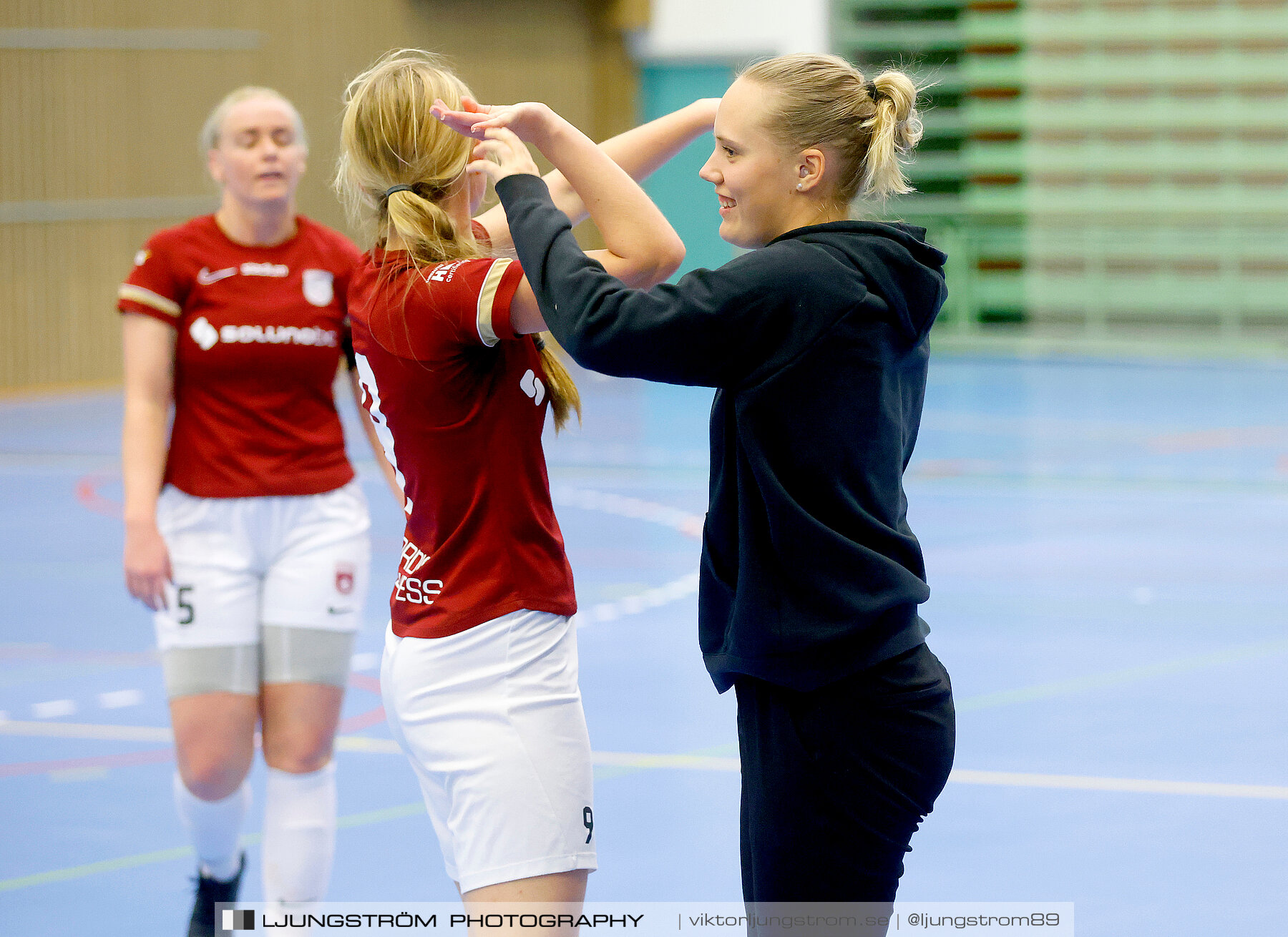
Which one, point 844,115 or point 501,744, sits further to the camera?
point 501,744

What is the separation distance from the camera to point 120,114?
14.5 m

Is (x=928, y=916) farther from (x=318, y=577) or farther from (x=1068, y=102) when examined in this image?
(x=1068, y=102)

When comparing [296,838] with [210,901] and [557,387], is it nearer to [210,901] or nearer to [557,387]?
[210,901]

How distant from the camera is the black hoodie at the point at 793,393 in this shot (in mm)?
1936

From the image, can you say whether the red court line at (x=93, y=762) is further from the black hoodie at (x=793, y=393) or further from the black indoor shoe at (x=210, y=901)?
the black hoodie at (x=793, y=393)

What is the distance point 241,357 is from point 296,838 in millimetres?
922

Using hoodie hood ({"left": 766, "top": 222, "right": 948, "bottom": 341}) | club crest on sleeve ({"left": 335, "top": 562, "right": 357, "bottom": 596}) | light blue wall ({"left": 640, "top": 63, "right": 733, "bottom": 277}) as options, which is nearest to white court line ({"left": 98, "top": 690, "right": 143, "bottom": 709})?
club crest on sleeve ({"left": 335, "top": 562, "right": 357, "bottom": 596})

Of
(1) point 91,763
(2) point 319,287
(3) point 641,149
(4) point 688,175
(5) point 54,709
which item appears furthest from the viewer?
(4) point 688,175

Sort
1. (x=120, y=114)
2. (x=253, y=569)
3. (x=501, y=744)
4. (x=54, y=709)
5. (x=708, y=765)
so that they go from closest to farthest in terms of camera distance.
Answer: (x=501, y=744), (x=253, y=569), (x=708, y=765), (x=54, y=709), (x=120, y=114)

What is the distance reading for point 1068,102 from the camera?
56.3ft

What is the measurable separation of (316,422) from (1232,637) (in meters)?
3.93

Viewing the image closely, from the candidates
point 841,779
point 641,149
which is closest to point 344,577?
point 641,149

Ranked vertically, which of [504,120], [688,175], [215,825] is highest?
[504,120]

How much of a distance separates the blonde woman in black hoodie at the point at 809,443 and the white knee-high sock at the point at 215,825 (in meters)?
1.43
